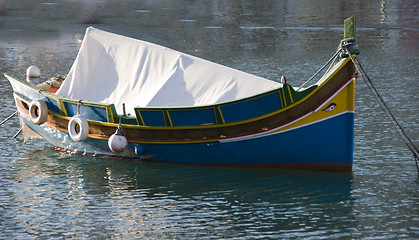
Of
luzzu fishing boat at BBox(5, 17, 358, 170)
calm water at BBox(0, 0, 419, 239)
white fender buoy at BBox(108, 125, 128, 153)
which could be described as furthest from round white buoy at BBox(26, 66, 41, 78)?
white fender buoy at BBox(108, 125, 128, 153)

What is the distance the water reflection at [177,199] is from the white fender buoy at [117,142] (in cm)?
81

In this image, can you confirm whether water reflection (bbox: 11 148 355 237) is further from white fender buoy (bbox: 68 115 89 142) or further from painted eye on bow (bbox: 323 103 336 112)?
painted eye on bow (bbox: 323 103 336 112)

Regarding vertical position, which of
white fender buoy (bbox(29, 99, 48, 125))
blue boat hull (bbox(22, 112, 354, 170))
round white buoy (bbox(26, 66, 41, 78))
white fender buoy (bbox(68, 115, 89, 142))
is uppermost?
round white buoy (bbox(26, 66, 41, 78))

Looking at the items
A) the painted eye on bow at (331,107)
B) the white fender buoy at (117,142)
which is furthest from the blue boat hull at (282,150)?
the white fender buoy at (117,142)

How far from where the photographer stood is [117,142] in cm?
1852

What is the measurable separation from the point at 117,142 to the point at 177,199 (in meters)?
2.75

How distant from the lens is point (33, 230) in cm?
1499

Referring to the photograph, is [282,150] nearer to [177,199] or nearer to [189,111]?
[189,111]

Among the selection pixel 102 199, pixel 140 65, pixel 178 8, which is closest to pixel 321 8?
pixel 178 8

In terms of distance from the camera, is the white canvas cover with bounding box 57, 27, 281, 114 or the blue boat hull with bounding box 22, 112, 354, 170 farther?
the white canvas cover with bounding box 57, 27, 281, 114

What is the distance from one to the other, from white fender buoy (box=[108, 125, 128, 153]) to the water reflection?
81 cm

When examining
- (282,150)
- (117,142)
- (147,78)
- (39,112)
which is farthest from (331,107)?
(39,112)

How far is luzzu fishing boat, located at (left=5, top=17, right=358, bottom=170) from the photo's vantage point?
1736cm

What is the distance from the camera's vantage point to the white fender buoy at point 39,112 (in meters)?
20.3
